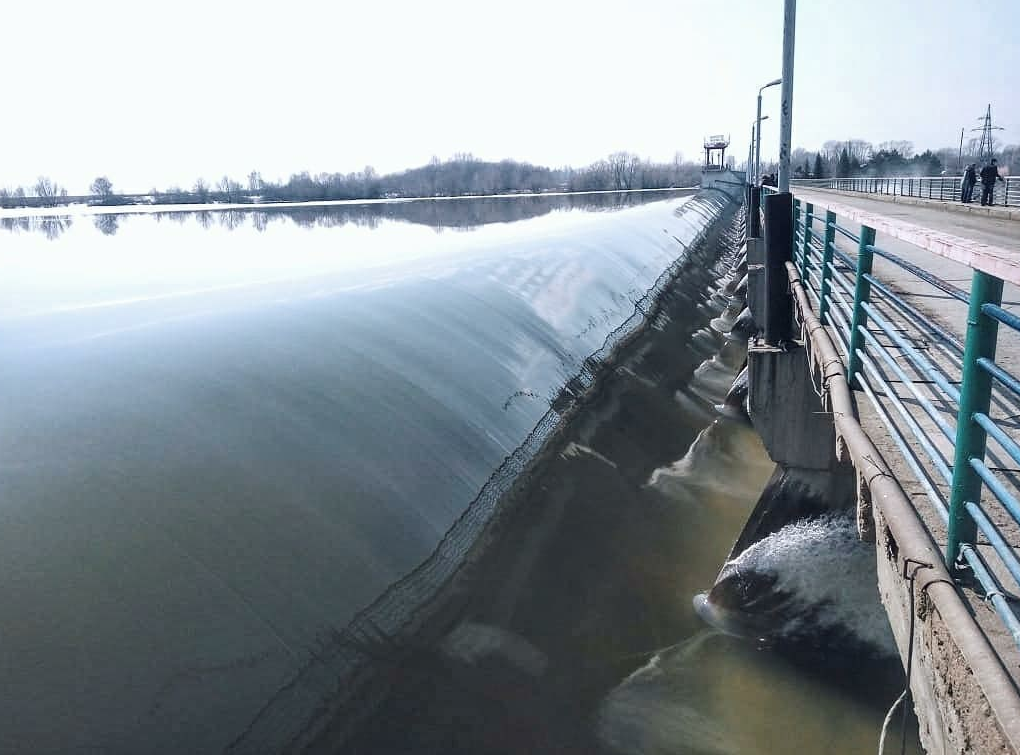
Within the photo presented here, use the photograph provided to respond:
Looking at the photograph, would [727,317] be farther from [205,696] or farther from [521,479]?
[205,696]

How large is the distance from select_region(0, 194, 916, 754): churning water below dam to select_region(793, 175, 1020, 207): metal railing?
714 inches

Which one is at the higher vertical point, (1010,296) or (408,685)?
(1010,296)

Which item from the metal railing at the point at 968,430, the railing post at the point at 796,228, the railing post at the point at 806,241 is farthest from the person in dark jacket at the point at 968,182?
the metal railing at the point at 968,430

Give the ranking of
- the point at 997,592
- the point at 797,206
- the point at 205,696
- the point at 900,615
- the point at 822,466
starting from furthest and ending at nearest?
the point at 797,206, the point at 822,466, the point at 205,696, the point at 900,615, the point at 997,592

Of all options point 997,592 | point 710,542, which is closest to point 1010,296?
point 710,542

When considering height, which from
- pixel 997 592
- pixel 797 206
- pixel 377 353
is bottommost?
pixel 377 353

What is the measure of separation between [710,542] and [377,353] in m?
5.49

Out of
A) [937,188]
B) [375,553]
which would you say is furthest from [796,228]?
[937,188]

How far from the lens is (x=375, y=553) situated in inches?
298

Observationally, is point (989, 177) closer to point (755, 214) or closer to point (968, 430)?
point (755, 214)

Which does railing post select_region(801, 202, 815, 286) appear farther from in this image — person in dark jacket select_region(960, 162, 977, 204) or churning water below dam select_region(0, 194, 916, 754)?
person in dark jacket select_region(960, 162, 977, 204)

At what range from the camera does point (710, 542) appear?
32.2ft

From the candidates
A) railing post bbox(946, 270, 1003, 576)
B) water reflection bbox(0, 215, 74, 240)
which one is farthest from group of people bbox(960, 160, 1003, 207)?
water reflection bbox(0, 215, 74, 240)

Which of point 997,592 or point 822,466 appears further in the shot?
A: point 822,466
